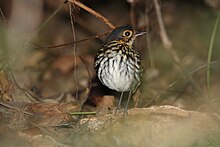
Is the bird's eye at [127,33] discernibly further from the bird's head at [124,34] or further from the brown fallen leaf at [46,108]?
the brown fallen leaf at [46,108]

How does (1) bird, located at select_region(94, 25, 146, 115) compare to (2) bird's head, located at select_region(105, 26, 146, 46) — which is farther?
(2) bird's head, located at select_region(105, 26, 146, 46)

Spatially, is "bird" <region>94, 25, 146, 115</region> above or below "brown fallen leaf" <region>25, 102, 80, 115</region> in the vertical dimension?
above

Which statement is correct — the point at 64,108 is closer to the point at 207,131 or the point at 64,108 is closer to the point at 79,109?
the point at 79,109

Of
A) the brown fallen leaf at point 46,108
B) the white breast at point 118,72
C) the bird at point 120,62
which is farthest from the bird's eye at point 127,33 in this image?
the brown fallen leaf at point 46,108

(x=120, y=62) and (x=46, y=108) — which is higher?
(x=120, y=62)

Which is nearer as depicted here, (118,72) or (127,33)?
(118,72)

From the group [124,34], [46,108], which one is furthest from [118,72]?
[46,108]

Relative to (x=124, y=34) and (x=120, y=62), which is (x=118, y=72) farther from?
(x=124, y=34)

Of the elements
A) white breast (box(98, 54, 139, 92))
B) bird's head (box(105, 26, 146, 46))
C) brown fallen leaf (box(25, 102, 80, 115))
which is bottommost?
brown fallen leaf (box(25, 102, 80, 115))

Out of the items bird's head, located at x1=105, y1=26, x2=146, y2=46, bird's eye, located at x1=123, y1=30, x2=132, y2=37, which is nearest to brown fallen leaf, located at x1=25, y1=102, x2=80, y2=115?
bird's head, located at x1=105, y1=26, x2=146, y2=46

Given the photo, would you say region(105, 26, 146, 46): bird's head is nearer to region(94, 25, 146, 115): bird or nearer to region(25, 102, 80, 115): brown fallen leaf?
region(94, 25, 146, 115): bird
